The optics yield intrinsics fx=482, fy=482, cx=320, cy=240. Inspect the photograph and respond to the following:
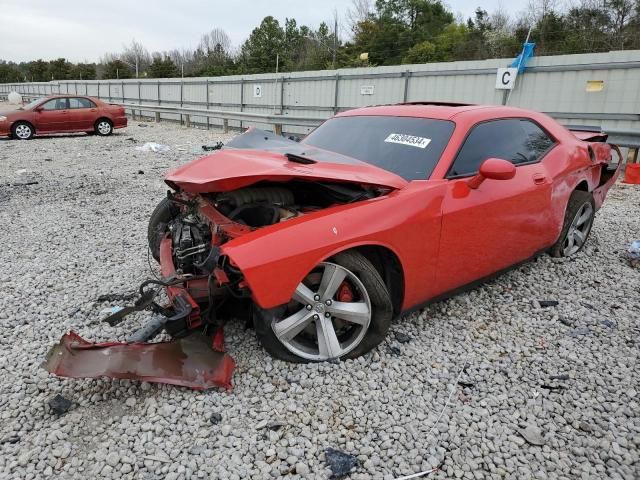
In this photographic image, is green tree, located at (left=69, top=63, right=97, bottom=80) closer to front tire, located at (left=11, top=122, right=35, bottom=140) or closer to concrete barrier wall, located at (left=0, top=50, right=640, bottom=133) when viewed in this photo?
concrete barrier wall, located at (left=0, top=50, right=640, bottom=133)

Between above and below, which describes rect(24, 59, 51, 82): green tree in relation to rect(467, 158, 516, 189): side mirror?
above

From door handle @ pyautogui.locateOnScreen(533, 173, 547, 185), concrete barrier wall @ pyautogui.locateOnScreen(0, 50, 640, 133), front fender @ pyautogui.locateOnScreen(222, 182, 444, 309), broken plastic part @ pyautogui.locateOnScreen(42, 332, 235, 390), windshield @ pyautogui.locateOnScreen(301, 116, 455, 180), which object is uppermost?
concrete barrier wall @ pyautogui.locateOnScreen(0, 50, 640, 133)

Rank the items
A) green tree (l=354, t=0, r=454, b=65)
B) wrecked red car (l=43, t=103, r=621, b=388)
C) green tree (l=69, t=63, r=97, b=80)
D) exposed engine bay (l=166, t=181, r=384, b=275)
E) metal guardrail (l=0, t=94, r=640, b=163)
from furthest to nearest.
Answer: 1. green tree (l=69, t=63, r=97, b=80)
2. green tree (l=354, t=0, r=454, b=65)
3. metal guardrail (l=0, t=94, r=640, b=163)
4. exposed engine bay (l=166, t=181, r=384, b=275)
5. wrecked red car (l=43, t=103, r=621, b=388)

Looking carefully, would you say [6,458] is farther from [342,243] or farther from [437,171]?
[437,171]

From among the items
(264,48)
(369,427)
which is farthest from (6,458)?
(264,48)

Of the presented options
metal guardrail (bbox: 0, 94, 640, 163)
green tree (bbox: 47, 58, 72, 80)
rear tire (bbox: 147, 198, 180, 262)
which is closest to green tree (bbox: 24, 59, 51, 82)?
green tree (bbox: 47, 58, 72, 80)

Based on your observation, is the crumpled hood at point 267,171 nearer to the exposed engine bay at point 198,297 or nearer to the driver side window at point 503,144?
the exposed engine bay at point 198,297

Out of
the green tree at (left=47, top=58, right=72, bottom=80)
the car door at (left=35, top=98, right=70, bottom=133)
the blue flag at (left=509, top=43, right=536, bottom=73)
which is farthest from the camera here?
the green tree at (left=47, top=58, right=72, bottom=80)

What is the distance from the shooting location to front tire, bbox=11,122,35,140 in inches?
585

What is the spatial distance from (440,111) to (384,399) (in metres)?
2.23

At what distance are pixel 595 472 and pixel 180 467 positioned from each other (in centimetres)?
184

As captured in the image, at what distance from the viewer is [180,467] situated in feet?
7.03

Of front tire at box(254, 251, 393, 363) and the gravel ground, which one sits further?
front tire at box(254, 251, 393, 363)

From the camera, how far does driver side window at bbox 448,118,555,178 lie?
11.2ft
